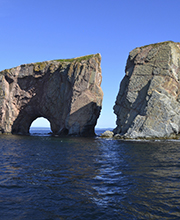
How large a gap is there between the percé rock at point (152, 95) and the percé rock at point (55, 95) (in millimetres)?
10380

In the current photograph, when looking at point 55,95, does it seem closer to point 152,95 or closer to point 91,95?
point 91,95

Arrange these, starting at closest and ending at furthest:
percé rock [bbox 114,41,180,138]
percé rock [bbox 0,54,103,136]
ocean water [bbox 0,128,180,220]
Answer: ocean water [bbox 0,128,180,220]
percé rock [bbox 114,41,180,138]
percé rock [bbox 0,54,103,136]

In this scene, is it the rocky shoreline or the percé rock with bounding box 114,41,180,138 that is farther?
the rocky shoreline

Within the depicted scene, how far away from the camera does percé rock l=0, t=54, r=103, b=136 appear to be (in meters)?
61.3

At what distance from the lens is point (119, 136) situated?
50938 millimetres

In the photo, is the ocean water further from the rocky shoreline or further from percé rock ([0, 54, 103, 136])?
percé rock ([0, 54, 103, 136])

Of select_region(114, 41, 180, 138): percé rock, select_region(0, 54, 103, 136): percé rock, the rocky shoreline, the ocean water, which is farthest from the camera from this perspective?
select_region(0, 54, 103, 136): percé rock

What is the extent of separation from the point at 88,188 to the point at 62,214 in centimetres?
350

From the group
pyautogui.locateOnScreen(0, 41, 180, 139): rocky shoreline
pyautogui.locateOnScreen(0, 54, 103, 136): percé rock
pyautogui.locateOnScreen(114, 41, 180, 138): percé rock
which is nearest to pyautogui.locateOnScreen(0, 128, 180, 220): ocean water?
pyautogui.locateOnScreen(114, 41, 180, 138): percé rock

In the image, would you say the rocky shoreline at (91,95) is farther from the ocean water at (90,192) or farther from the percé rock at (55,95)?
the ocean water at (90,192)

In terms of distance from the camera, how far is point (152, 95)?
47.4m

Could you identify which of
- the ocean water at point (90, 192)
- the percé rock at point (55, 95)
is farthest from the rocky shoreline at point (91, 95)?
the ocean water at point (90, 192)

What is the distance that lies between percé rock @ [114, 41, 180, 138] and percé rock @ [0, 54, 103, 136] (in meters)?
10.4

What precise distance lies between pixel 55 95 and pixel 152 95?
113 feet
